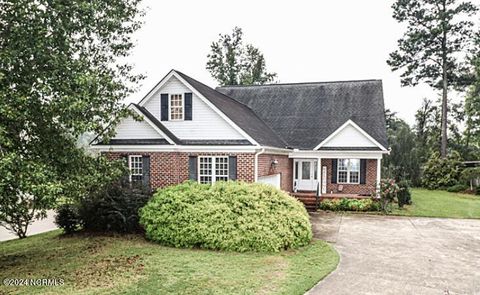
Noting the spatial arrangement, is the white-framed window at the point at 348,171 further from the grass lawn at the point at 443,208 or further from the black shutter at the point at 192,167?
the black shutter at the point at 192,167

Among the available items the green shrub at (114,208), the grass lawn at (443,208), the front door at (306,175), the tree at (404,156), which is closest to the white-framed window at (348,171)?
the front door at (306,175)

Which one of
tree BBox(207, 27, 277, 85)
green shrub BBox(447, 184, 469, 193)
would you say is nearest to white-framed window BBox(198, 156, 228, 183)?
green shrub BBox(447, 184, 469, 193)

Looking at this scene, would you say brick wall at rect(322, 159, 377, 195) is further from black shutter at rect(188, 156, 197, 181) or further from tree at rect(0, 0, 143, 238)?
tree at rect(0, 0, 143, 238)

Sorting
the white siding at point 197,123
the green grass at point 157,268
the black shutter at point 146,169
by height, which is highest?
the white siding at point 197,123

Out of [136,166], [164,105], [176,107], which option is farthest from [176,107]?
[136,166]

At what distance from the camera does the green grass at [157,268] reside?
6.30 metres

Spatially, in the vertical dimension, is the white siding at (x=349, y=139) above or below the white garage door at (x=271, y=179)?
above

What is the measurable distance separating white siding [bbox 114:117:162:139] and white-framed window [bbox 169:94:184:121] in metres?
1.23

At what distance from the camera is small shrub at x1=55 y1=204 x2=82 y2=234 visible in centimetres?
1115

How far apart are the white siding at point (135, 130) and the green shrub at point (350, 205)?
8616 millimetres

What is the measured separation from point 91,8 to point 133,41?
4.03 metres

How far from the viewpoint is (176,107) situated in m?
15.2

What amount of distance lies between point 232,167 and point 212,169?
3.04ft

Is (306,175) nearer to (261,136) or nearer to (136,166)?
(261,136)
